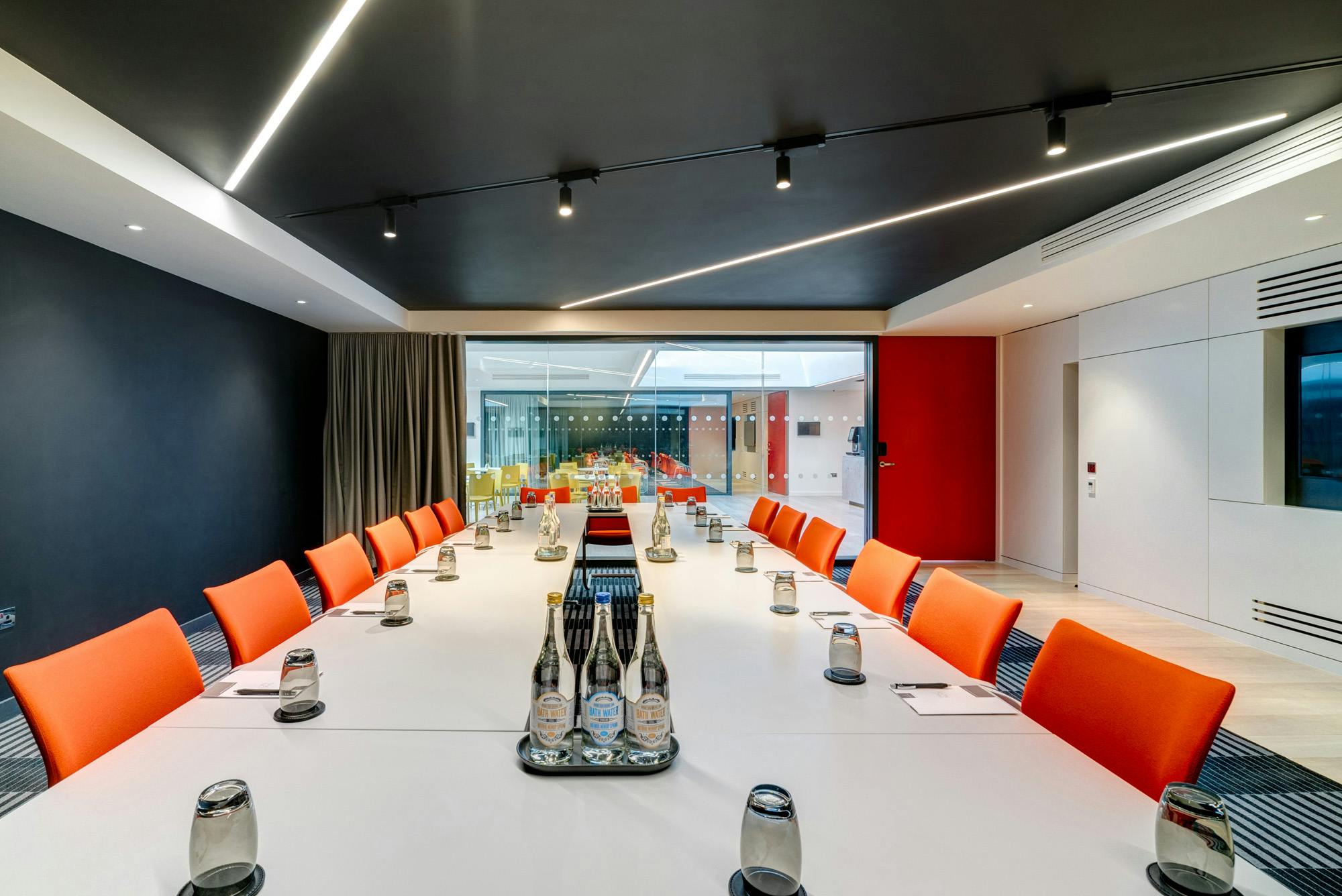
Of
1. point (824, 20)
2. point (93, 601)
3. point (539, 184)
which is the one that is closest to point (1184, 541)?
point (824, 20)

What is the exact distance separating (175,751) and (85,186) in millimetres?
2887

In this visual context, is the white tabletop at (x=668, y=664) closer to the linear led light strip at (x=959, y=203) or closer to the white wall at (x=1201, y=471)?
the linear led light strip at (x=959, y=203)

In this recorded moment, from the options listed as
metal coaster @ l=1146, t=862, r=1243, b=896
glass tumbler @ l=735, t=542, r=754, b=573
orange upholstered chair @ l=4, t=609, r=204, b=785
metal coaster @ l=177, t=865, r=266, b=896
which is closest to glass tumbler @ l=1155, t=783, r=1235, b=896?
metal coaster @ l=1146, t=862, r=1243, b=896

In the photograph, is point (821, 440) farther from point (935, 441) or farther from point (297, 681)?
point (297, 681)

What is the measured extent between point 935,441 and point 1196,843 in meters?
6.82

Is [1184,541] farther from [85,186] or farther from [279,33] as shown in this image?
[85,186]

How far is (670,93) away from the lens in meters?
2.54

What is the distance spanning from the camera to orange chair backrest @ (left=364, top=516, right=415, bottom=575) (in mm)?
3635

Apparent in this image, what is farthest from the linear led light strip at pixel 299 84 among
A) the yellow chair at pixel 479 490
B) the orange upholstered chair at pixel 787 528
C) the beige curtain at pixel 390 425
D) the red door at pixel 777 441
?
the red door at pixel 777 441

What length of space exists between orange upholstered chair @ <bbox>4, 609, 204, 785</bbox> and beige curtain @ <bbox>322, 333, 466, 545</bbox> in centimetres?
524

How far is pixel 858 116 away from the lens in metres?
2.75

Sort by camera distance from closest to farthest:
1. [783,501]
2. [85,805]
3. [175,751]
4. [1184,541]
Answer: [85,805]
[175,751]
[1184,541]
[783,501]

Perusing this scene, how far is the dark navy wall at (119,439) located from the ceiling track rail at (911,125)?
5.25 ft

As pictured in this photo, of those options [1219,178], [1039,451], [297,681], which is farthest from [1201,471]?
[297,681]
